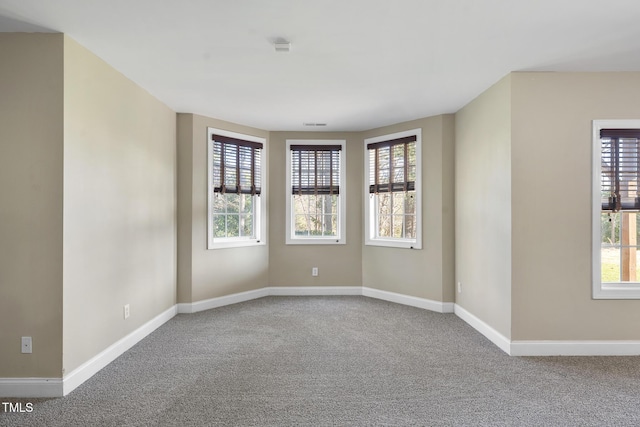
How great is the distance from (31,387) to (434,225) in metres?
4.51

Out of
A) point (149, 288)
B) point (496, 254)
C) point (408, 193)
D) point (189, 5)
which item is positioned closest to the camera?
point (189, 5)

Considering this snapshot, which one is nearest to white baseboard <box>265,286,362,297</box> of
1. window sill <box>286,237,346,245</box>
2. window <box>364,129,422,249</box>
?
window sill <box>286,237,346,245</box>

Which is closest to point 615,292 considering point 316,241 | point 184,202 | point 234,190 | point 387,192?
point 387,192

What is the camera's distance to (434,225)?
17.2ft

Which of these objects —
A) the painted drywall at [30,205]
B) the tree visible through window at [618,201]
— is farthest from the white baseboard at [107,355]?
the tree visible through window at [618,201]

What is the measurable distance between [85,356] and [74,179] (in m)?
1.40

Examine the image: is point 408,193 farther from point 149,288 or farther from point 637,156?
point 149,288

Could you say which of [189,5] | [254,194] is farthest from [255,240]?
[189,5]

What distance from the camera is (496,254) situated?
3.90 meters

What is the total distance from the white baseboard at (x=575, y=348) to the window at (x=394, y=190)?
205cm

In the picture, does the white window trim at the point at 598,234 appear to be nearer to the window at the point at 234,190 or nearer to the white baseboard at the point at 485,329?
the white baseboard at the point at 485,329

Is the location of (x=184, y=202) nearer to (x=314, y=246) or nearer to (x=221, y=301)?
(x=221, y=301)

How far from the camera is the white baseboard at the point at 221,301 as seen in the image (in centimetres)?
502

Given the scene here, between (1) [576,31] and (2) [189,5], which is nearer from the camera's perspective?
(2) [189,5]
